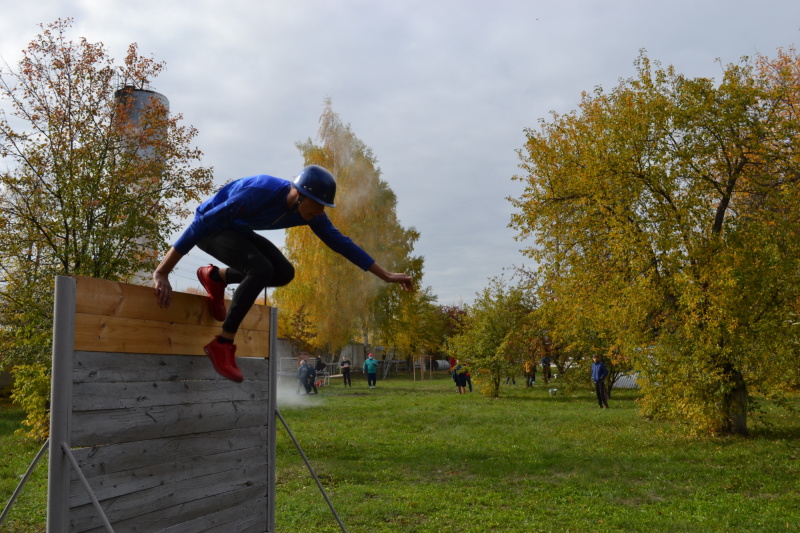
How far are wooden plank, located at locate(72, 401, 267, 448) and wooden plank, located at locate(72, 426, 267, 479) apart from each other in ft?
0.14

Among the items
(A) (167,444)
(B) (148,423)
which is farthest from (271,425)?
(B) (148,423)

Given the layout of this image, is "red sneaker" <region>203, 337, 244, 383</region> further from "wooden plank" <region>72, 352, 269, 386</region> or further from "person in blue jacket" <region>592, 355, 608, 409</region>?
"person in blue jacket" <region>592, 355, 608, 409</region>

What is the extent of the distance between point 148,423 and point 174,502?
0.64 metres

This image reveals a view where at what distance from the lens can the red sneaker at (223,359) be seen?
452 centimetres

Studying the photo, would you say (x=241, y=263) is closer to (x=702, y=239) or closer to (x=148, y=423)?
(x=148, y=423)

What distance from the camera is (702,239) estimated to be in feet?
44.8


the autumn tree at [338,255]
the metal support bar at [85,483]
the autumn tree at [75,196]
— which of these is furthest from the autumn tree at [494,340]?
the metal support bar at [85,483]

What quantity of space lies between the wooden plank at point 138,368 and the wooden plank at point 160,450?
1.45 ft

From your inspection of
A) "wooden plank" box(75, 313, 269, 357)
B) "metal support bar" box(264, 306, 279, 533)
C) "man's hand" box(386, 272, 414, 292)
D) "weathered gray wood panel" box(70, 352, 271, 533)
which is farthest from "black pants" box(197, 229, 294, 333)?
"metal support bar" box(264, 306, 279, 533)

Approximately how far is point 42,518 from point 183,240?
5934 millimetres

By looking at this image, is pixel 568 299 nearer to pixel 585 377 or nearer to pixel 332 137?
pixel 585 377

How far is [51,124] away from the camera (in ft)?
40.1

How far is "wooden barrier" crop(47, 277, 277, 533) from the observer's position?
364 cm

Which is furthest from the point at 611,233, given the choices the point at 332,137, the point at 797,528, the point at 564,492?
the point at 332,137
